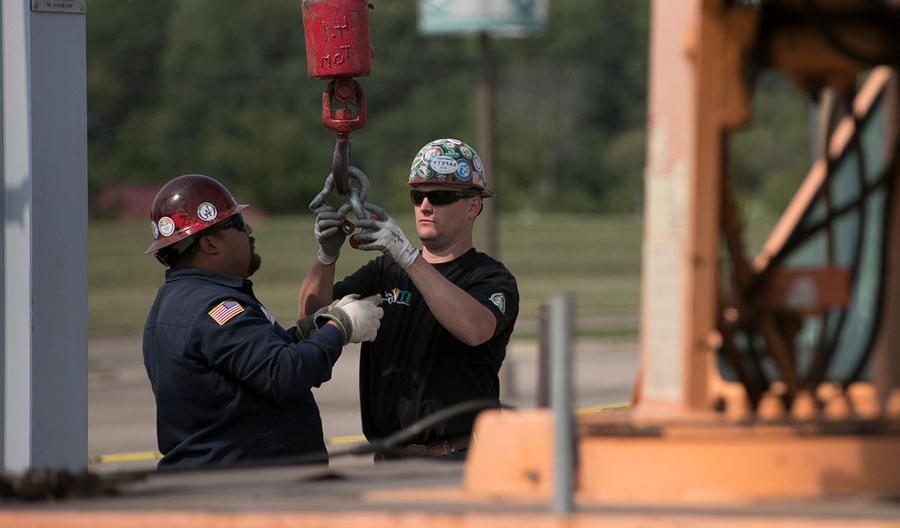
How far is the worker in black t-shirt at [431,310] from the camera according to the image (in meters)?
5.45

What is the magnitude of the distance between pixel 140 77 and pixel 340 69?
60768 millimetres

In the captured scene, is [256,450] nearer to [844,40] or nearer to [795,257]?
[795,257]

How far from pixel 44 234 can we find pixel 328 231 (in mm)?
990

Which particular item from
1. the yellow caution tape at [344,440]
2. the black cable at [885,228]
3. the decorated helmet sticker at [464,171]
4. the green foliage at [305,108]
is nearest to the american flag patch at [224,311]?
the decorated helmet sticker at [464,171]

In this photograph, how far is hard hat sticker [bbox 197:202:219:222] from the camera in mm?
5324

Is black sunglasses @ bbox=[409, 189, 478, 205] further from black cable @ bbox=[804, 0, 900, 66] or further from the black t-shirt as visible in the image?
black cable @ bbox=[804, 0, 900, 66]

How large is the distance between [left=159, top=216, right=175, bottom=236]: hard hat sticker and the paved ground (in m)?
5.44

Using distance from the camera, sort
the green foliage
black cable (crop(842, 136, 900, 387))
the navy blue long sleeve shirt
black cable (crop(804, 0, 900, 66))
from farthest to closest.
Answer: the green foliage
the navy blue long sleeve shirt
black cable (crop(842, 136, 900, 387))
black cable (crop(804, 0, 900, 66))

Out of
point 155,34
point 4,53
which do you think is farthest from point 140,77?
point 4,53

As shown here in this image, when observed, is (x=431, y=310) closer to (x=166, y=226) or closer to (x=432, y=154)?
(x=432, y=154)

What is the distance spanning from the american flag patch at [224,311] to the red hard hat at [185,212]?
33cm

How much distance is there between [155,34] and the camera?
65188 mm

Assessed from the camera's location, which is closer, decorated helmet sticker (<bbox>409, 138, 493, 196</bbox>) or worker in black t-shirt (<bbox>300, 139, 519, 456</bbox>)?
worker in black t-shirt (<bbox>300, 139, 519, 456</bbox>)

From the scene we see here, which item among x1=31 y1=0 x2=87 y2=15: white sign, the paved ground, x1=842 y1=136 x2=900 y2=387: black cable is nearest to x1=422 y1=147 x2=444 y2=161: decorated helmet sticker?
x1=31 y1=0 x2=87 y2=15: white sign
